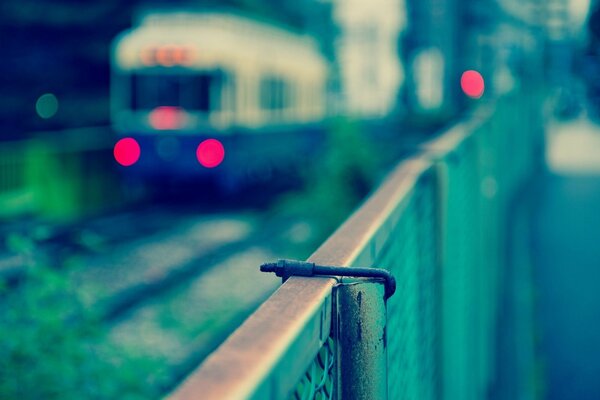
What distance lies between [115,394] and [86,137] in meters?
19.1

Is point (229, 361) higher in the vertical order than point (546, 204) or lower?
higher

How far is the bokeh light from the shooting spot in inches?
985

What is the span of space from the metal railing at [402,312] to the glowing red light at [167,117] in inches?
415

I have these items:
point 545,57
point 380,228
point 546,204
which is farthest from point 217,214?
point 545,57

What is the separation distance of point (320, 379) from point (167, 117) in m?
17.0

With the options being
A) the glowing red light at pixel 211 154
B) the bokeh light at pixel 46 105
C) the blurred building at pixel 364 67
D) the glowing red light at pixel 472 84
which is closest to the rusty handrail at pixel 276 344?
the glowing red light at pixel 211 154

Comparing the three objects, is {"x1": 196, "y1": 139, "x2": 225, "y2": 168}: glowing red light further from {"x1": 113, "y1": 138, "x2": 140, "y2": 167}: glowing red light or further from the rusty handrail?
the rusty handrail

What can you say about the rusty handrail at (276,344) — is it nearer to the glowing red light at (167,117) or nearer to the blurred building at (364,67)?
the glowing red light at (167,117)

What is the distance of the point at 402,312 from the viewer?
10.5 ft

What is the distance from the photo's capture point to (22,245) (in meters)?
4.47

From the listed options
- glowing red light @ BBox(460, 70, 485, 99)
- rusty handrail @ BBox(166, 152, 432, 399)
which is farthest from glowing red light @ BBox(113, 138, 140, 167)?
rusty handrail @ BBox(166, 152, 432, 399)

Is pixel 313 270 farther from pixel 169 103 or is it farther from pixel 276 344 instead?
pixel 169 103

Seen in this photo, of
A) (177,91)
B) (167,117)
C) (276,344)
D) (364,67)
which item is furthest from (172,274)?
(364,67)

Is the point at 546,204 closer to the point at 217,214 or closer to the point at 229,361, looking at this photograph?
the point at 217,214
